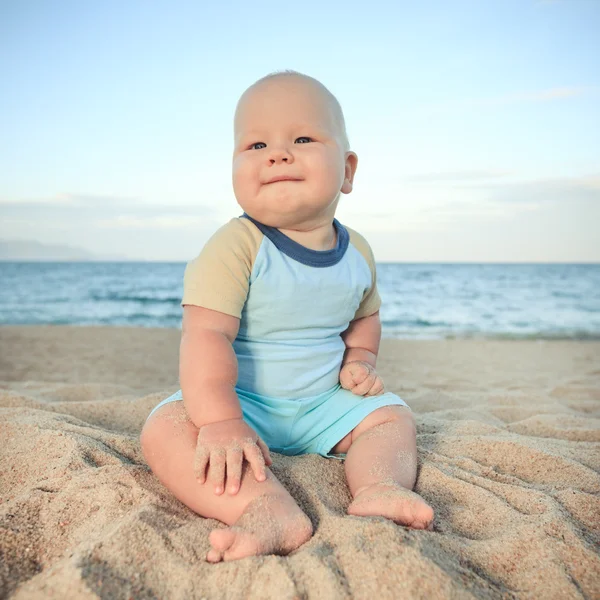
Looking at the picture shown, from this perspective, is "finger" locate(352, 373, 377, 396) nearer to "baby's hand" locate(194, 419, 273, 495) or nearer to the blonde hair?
"baby's hand" locate(194, 419, 273, 495)

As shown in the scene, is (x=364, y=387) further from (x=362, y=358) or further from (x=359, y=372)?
(x=362, y=358)

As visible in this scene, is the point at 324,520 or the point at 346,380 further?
the point at 346,380

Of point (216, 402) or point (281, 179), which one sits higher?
point (281, 179)

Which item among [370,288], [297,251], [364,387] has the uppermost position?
[297,251]

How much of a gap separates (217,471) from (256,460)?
11cm

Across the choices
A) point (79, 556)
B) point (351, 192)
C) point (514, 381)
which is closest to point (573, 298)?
point (514, 381)

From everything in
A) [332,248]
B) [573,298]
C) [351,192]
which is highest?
[351,192]

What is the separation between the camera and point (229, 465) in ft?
5.02

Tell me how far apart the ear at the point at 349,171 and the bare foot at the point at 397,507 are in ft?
3.67

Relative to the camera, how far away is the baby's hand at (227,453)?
1.53 m

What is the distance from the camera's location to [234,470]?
1.52 m

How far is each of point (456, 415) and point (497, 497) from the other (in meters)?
1.24

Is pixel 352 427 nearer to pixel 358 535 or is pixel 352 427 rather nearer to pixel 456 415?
pixel 358 535

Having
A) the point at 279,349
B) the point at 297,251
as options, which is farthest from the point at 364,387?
the point at 297,251
